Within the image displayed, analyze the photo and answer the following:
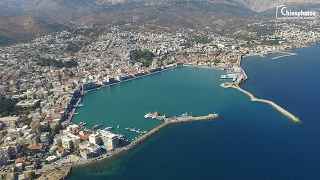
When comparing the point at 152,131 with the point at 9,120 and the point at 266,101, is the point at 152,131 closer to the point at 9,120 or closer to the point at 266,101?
the point at 266,101

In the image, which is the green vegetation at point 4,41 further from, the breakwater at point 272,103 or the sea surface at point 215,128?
the breakwater at point 272,103

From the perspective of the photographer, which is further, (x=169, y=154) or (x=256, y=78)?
(x=256, y=78)

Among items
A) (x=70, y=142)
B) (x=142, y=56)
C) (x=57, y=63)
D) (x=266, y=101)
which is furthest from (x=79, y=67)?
(x=266, y=101)

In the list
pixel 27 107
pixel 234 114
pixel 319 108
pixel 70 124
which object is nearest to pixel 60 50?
pixel 27 107

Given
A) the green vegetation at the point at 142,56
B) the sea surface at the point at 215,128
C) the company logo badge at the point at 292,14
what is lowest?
the sea surface at the point at 215,128

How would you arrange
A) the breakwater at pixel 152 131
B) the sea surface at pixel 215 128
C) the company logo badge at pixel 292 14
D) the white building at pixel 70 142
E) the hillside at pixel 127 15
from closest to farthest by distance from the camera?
the sea surface at pixel 215 128 < the breakwater at pixel 152 131 < the white building at pixel 70 142 < the hillside at pixel 127 15 < the company logo badge at pixel 292 14

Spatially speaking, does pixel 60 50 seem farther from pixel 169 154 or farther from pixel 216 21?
pixel 216 21

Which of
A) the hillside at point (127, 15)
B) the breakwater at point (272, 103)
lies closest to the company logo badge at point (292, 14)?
the hillside at point (127, 15)
